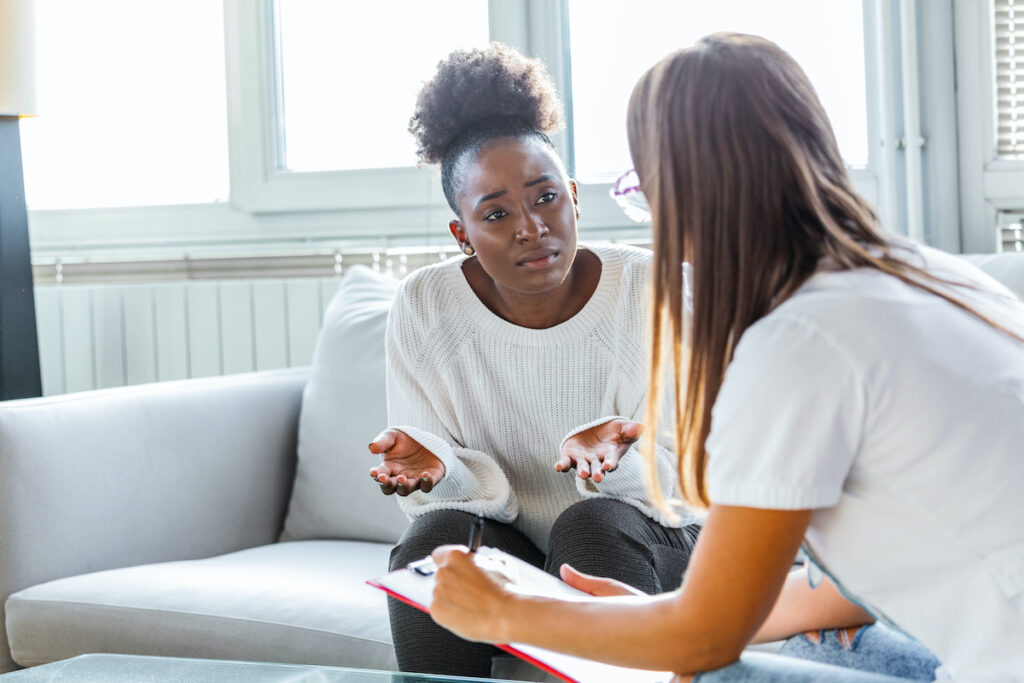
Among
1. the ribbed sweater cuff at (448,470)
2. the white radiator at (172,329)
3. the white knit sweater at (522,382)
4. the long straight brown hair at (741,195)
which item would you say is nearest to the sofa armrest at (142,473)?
the white radiator at (172,329)

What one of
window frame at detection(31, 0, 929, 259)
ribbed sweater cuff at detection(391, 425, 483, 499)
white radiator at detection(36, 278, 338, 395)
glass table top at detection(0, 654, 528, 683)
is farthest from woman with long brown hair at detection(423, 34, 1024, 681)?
white radiator at detection(36, 278, 338, 395)

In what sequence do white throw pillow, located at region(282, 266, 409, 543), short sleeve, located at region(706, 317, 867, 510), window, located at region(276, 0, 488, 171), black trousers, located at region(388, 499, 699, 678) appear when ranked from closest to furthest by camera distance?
short sleeve, located at region(706, 317, 867, 510), black trousers, located at region(388, 499, 699, 678), white throw pillow, located at region(282, 266, 409, 543), window, located at region(276, 0, 488, 171)

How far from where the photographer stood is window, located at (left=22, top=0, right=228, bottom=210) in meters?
2.65

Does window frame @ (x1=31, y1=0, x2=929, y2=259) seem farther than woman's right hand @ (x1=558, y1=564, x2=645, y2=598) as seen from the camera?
Yes

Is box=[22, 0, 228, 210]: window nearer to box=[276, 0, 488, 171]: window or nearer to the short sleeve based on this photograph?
box=[276, 0, 488, 171]: window

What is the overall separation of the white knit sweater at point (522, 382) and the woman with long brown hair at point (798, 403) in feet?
2.17

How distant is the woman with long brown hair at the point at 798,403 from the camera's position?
2.43ft

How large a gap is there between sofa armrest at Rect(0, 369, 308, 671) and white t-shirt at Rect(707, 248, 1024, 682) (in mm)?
1291

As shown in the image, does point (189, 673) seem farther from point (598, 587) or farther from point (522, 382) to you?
point (522, 382)

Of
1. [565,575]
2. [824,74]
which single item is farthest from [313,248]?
[565,575]

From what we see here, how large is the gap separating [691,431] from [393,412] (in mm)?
812

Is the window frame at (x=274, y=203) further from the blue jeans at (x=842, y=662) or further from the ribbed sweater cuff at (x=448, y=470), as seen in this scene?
the blue jeans at (x=842, y=662)

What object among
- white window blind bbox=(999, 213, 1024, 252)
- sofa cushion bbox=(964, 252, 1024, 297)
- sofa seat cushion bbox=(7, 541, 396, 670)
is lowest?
sofa seat cushion bbox=(7, 541, 396, 670)

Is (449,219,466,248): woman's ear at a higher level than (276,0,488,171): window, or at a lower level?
lower
